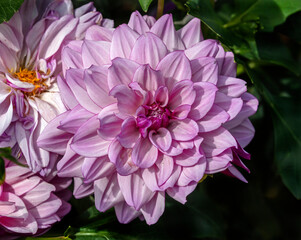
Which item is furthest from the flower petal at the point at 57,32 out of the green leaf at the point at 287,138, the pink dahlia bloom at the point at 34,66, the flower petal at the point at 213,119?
the green leaf at the point at 287,138

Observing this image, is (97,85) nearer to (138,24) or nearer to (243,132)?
(138,24)

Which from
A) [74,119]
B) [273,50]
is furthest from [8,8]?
[273,50]

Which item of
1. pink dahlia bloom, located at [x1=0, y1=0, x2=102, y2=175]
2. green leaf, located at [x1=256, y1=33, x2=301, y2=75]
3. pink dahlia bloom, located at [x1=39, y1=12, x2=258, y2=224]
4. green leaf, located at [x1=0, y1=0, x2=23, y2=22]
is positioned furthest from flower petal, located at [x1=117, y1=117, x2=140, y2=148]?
green leaf, located at [x1=256, y1=33, x2=301, y2=75]

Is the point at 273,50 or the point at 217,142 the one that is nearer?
the point at 217,142

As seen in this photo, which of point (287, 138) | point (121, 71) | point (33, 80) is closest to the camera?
point (121, 71)

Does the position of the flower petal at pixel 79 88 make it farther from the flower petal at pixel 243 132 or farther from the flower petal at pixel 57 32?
the flower petal at pixel 243 132

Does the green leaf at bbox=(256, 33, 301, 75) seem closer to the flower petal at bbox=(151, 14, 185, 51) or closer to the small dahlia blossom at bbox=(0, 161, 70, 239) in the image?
the flower petal at bbox=(151, 14, 185, 51)
